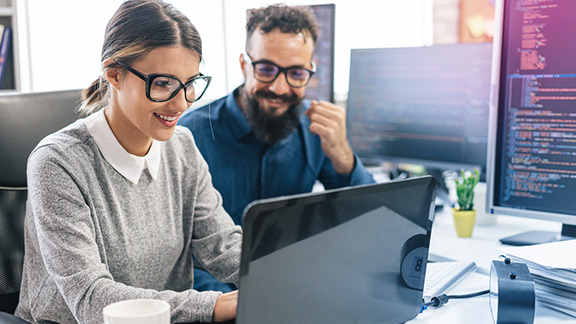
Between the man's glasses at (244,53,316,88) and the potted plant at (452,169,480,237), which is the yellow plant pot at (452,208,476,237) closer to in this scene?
the potted plant at (452,169,480,237)

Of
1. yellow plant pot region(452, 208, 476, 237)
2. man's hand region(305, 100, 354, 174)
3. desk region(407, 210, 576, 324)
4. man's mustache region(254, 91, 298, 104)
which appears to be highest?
man's mustache region(254, 91, 298, 104)

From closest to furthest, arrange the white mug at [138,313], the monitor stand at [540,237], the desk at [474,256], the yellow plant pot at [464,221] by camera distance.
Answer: the white mug at [138,313] → the desk at [474,256] → the monitor stand at [540,237] → the yellow plant pot at [464,221]

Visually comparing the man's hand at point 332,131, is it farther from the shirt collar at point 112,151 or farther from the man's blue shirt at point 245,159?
the shirt collar at point 112,151

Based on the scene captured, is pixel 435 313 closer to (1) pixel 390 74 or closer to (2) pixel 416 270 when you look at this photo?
(2) pixel 416 270

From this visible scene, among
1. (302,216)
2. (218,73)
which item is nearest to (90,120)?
(302,216)

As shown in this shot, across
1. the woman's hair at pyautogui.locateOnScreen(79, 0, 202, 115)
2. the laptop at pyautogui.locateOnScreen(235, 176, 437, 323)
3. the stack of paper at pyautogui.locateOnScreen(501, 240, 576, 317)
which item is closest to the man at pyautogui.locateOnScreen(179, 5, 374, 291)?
the woman's hair at pyautogui.locateOnScreen(79, 0, 202, 115)

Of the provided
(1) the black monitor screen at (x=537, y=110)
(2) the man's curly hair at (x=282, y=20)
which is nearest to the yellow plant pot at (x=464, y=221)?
(1) the black monitor screen at (x=537, y=110)

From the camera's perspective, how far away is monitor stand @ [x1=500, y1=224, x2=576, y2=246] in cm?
143

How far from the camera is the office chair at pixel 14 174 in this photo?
123 centimetres

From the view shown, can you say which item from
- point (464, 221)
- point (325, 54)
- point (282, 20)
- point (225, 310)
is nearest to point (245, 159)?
point (282, 20)

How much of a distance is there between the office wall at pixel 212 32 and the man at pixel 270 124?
19cm

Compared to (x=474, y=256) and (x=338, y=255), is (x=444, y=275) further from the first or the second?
(x=338, y=255)

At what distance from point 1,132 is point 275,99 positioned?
80 centimetres

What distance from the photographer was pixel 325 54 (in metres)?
2.11
